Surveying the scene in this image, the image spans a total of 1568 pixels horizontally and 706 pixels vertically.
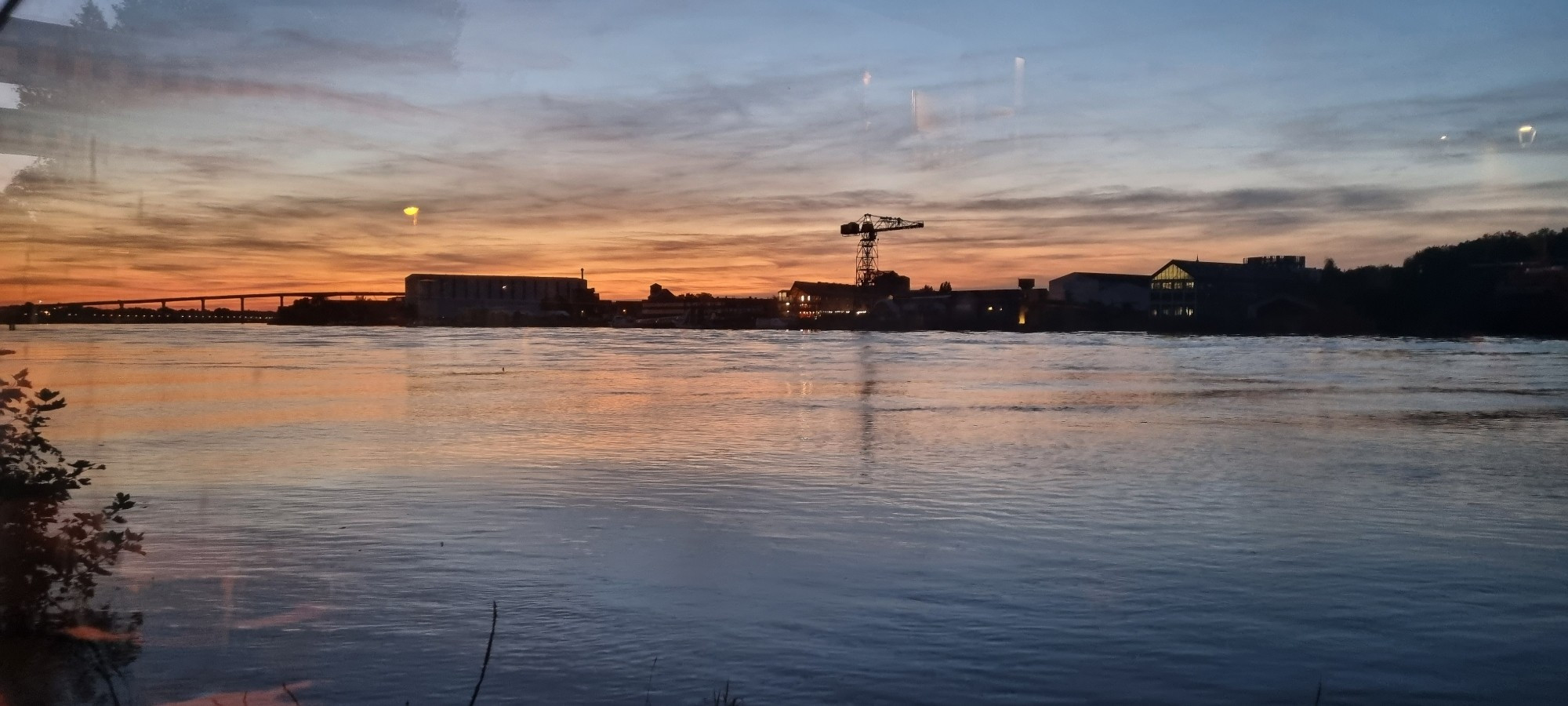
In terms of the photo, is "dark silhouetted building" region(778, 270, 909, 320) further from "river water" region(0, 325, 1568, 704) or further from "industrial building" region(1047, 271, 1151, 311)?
"river water" region(0, 325, 1568, 704)

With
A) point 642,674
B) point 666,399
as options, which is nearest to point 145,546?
point 642,674

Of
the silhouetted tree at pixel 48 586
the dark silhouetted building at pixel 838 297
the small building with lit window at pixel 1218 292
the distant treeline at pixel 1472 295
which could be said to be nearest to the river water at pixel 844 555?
the silhouetted tree at pixel 48 586

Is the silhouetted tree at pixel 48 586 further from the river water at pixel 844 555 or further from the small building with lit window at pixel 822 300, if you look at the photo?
the small building with lit window at pixel 822 300

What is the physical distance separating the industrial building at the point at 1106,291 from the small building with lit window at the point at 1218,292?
561 cm

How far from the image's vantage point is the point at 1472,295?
290ft

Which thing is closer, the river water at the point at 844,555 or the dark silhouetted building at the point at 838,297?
the river water at the point at 844,555

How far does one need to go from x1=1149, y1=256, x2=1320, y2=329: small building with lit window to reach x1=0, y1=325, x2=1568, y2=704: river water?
95.8 m

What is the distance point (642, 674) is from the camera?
20.2 feet

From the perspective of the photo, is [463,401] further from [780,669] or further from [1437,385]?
[1437,385]

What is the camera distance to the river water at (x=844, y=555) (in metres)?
6.23

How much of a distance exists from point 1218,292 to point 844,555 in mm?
118188

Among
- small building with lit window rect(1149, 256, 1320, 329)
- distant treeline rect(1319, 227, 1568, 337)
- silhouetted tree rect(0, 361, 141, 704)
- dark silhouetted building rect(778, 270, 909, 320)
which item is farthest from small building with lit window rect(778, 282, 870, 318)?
silhouetted tree rect(0, 361, 141, 704)

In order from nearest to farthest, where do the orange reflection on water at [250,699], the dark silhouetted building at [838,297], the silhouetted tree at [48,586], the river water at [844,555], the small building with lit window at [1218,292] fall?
the orange reflection on water at [250,699]
the silhouetted tree at [48,586]
the river water at [844,555]
the small building with lit window at [1218,292]
the dark silhouetted building at [838,297]

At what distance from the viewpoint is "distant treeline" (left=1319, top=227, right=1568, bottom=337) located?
277ft
